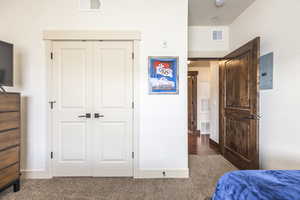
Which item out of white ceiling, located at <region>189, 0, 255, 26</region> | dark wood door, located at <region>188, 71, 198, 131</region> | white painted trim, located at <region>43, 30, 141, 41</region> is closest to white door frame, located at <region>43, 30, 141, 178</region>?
white painted trim, located at <region>43, 30, 141, 41</region>

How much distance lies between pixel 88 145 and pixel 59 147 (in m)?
0.45

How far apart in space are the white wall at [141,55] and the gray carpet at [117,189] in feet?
0.89

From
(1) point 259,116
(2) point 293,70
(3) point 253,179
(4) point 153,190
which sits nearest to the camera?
(3) point 253,179

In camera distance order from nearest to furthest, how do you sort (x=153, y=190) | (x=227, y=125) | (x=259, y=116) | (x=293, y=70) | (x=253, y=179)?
Result: 1. (x=253, y=179)
2. (x=293, y=70)
3. (x=153, y=190)
4. (x=259, y=116)
5. (x=227, y=125)

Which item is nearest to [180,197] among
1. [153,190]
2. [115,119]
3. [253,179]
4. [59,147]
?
[153,190]

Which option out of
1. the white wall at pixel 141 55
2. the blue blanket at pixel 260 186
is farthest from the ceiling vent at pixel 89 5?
the blue blanket at pixel 260 186

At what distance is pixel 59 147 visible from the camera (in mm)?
2641

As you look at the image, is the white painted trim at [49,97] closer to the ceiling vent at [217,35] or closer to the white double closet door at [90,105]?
the white double closet door at [90,105]

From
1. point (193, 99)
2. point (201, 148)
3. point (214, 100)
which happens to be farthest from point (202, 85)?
point (201, 148)

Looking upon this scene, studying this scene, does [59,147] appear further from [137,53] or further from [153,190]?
[137,53]

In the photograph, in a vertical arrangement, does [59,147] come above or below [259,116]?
below

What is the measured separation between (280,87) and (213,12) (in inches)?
69.8

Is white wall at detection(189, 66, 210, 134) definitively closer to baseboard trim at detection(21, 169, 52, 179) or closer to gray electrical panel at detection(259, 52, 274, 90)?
gray electrical panel at detection(259, 52, 274, 90)

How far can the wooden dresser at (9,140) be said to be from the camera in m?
1.97
